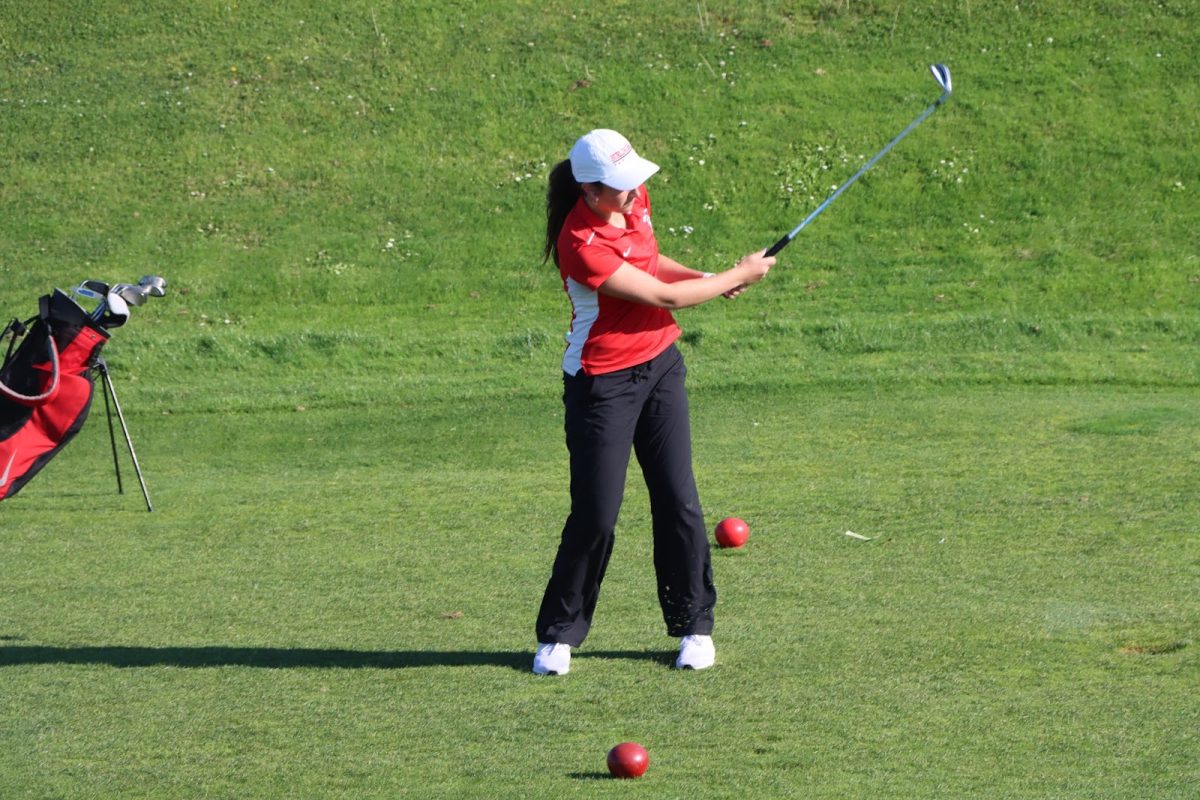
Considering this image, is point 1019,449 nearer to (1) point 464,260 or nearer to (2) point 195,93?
(1) point 464,260

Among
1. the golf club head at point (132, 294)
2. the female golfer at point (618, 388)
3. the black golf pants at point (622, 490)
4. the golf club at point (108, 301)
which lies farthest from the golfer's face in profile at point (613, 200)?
the golf club head at point (132, 294)

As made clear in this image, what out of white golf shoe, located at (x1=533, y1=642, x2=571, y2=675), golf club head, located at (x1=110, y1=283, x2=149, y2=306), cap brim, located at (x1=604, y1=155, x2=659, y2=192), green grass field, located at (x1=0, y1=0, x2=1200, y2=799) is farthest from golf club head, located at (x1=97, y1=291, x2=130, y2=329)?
cap brim, located at (x1=604, y1=155, x2=659, y2=192)

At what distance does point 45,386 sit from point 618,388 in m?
2.84

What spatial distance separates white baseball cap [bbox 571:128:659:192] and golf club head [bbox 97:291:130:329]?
278 centimetres

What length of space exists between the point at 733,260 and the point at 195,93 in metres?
8.10

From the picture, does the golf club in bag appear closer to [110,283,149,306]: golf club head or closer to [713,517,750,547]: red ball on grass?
[110,283,149,306]: golf club head

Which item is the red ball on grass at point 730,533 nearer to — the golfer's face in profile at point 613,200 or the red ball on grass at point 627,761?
the golfer's face in profile at point 613,200

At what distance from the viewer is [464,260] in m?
16.6

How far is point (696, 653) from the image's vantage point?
5.65m

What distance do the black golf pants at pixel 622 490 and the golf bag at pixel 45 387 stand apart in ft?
8.07

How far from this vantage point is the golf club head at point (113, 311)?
6973mm

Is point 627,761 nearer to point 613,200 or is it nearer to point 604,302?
point 604,302

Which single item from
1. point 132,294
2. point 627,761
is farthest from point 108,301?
point 627,761

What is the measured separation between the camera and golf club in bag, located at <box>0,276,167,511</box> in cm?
651
